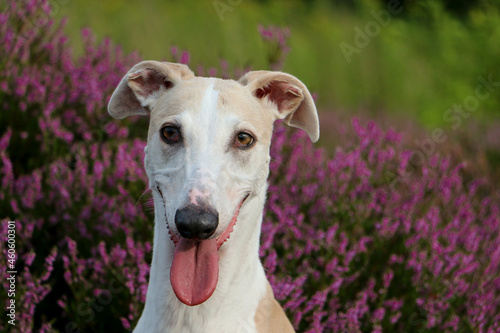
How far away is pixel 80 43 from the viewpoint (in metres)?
9.06

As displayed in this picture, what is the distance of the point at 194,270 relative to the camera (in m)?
2.49

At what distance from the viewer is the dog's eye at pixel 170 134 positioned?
2545 millimetres

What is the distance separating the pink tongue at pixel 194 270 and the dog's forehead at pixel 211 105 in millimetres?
511

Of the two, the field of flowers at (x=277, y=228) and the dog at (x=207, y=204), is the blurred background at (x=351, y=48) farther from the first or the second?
the dog at (x=207, y=204)

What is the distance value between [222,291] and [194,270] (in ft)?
0.70

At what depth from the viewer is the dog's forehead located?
256 cm

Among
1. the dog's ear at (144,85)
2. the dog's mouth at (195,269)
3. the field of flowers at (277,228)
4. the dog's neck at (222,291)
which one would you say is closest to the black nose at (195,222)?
the dog's mouth at (195,269)

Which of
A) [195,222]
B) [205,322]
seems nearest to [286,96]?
[195,222]

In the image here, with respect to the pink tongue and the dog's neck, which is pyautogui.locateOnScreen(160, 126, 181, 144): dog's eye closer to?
the dog's neck

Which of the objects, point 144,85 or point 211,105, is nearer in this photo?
point 211,105

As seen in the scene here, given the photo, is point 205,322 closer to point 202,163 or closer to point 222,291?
point 222,291

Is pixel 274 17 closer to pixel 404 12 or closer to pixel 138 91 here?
pixel 404 12

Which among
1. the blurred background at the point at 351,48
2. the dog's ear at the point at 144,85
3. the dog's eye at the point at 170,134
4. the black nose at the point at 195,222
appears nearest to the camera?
the black nose at the point at 195,222

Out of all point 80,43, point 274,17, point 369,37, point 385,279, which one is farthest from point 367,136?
point 274,17
